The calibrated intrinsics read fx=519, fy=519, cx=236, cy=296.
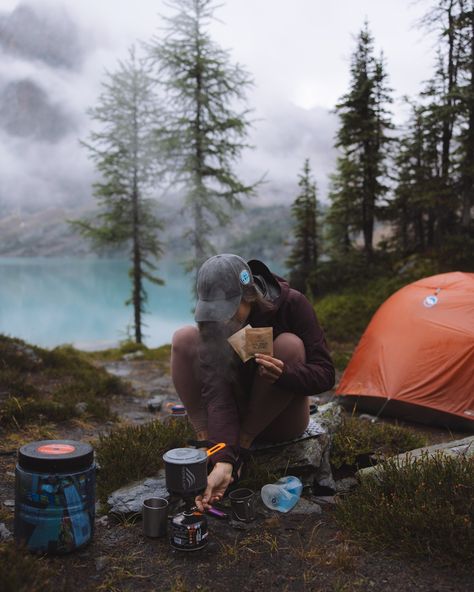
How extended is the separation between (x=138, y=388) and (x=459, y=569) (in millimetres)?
6612

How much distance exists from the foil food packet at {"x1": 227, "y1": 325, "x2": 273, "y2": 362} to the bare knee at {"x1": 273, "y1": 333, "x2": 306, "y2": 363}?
0.57ft

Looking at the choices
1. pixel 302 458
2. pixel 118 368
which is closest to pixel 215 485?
pixel 302 458

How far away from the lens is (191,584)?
2330 millimetres

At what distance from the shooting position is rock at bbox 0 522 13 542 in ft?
8.57

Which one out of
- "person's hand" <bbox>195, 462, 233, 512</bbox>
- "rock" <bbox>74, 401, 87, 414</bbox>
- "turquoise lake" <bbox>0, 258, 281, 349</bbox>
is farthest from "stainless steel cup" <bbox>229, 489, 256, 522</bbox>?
"turquoise lake" <bbox>0, 258, 281, 349</bbox>

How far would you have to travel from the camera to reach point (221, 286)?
2.89m

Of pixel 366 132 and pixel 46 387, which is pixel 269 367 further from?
pixel 366 132

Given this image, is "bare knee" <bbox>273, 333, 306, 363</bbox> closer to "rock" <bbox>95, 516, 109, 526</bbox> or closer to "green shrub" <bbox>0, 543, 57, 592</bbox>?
"rock" <bbox>95, 516, 109, 526</bbox>

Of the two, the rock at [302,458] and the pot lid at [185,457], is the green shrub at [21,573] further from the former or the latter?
the rock at [302,458]

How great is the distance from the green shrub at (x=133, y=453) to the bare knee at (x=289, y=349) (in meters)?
1.22

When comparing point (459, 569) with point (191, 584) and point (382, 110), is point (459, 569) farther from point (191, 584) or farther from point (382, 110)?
point (382, 110)

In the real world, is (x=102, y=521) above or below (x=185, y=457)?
below

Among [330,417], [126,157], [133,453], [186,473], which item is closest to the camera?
[186,473]

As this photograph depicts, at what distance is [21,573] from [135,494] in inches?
45.4
